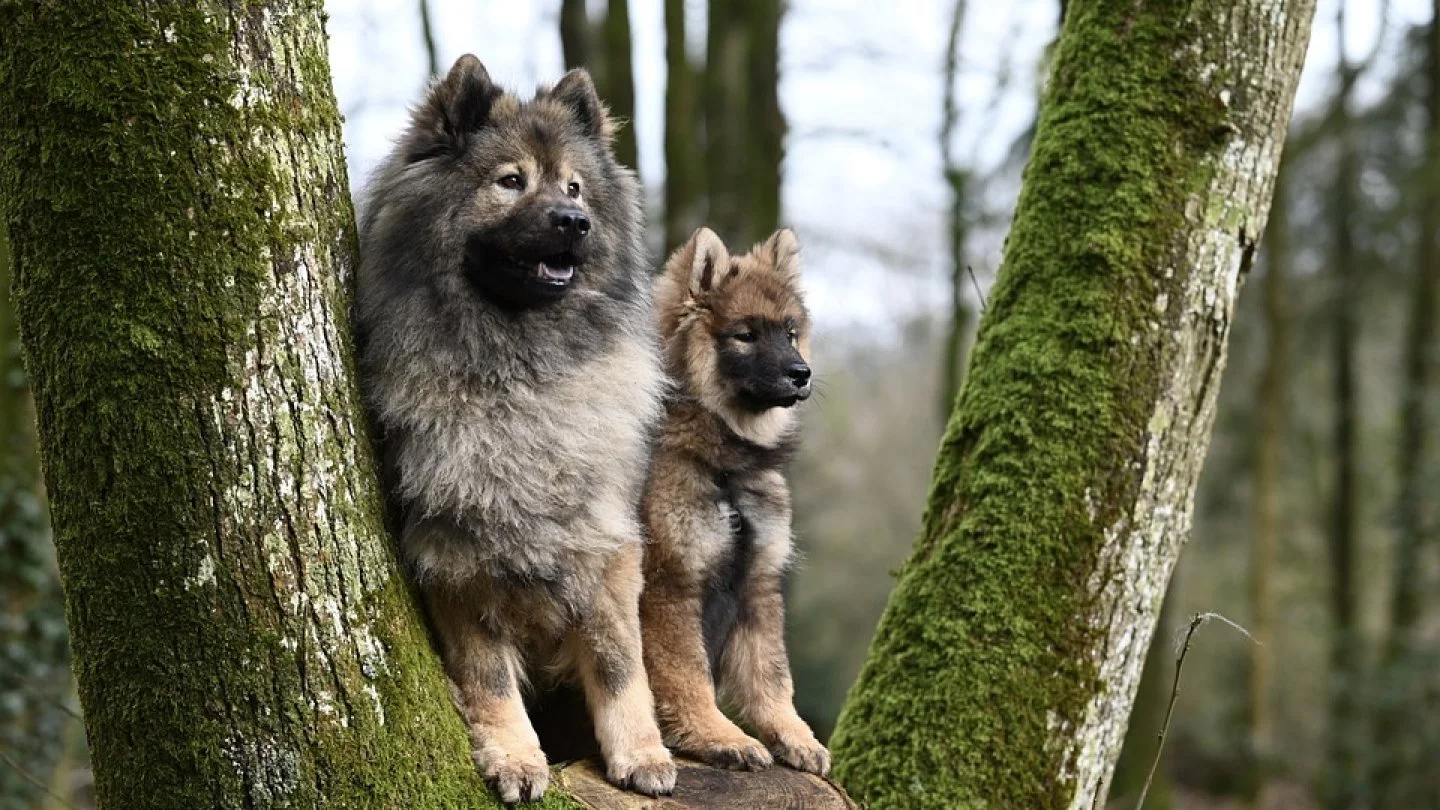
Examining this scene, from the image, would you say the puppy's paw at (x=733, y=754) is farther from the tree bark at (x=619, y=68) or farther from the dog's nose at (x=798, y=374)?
the tree bark at (x=619, y=68)

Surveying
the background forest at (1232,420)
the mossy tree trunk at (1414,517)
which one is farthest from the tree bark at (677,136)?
the mossy tree trunk at (1414,517)

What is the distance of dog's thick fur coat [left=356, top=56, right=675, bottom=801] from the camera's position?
369 cm

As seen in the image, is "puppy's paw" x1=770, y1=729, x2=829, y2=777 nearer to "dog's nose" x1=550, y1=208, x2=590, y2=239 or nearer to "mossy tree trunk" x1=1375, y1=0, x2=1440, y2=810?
"dog's nose" x1=550, y1=208, x2=590, y2=239

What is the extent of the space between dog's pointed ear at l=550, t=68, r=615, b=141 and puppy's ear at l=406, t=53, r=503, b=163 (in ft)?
0.93

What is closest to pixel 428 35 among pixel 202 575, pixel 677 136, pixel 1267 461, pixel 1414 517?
pixel 677 136

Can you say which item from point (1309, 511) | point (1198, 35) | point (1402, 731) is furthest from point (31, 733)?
point (1309, 511)

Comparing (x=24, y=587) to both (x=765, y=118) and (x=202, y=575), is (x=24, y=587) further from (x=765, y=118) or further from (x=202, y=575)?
(x=765, y=118)

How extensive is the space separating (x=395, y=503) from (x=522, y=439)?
0.44m

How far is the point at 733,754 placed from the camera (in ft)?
14.3

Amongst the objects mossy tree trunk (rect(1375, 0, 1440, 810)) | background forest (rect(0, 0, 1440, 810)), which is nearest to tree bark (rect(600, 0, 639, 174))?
background forest (rect(0, 0, 1440, 810))

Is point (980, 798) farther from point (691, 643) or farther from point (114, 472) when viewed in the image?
point (114, 472)

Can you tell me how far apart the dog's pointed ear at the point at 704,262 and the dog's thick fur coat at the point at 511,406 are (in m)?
0.96

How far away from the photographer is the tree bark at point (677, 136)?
11.2 meters

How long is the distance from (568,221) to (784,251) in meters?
1.86
